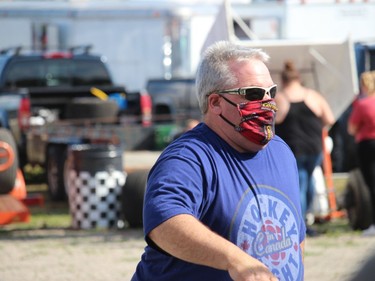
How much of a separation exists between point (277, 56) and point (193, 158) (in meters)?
8.22

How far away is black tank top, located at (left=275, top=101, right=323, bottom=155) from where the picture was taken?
997 centimetres

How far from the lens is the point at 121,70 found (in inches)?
920

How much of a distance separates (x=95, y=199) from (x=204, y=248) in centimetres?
799

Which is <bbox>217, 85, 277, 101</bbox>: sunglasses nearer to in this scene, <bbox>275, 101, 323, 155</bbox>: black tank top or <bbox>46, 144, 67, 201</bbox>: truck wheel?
<bbox>275, 101, 323, 155</bbox>: black tank top

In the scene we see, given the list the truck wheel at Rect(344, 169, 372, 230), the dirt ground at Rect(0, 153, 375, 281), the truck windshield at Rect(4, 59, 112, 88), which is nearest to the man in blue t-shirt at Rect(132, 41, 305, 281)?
the dirt ground at Rect(0, 153, 375, 281)

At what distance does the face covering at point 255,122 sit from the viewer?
3.52 meters

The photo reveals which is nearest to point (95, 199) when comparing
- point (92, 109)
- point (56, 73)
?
point (92, 109)

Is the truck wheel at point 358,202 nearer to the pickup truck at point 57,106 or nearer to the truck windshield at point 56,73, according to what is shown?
the pickup truck at point 57,106

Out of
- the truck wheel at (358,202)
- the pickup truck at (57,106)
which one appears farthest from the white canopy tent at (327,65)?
the pickup truck at (57,106)

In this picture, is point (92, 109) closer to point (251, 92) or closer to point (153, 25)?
point (153, 25)

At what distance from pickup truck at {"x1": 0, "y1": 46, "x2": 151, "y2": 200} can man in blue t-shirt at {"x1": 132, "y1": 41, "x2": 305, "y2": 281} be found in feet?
31.9

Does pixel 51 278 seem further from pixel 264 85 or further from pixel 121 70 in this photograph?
pixel 121 70

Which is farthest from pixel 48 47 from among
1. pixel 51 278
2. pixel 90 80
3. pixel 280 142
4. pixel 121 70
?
pixel 280 142

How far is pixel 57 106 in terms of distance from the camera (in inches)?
664
